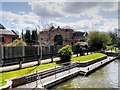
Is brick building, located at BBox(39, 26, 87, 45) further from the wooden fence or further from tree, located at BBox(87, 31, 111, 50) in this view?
the wooden fence

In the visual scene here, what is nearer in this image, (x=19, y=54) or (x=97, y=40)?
(x=19, y=54)

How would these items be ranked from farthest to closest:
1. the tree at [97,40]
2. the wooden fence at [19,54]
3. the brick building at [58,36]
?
1. the brick building at [58,36]
2. the tree at [97,40]
3. the wooden fence at [19,54]

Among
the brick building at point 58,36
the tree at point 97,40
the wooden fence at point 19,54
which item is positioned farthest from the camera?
the brick building at point 58,36

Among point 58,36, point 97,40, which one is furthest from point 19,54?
point 58,36

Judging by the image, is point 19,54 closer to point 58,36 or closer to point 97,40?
point 97,40

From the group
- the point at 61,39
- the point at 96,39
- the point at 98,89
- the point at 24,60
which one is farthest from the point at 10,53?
the point at 61,39

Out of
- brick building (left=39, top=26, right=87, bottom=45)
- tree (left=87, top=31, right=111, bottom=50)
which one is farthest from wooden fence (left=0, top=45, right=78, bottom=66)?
brick building (left=39, top=26, right=87, bottom=45)

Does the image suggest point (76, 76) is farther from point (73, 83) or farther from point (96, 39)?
point (96, 39)

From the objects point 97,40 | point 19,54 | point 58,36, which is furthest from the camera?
point 58,36

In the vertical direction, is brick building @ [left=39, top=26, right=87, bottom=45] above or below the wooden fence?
above

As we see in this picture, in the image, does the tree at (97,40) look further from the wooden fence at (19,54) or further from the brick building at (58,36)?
the wooden fence at (19,54)

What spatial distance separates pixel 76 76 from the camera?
16469 mm

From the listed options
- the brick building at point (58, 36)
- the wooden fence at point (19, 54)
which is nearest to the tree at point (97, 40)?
the brick building at point (58, 36)

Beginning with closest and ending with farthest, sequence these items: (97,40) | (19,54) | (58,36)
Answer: (19,54) < (97,40) < (58,36)
